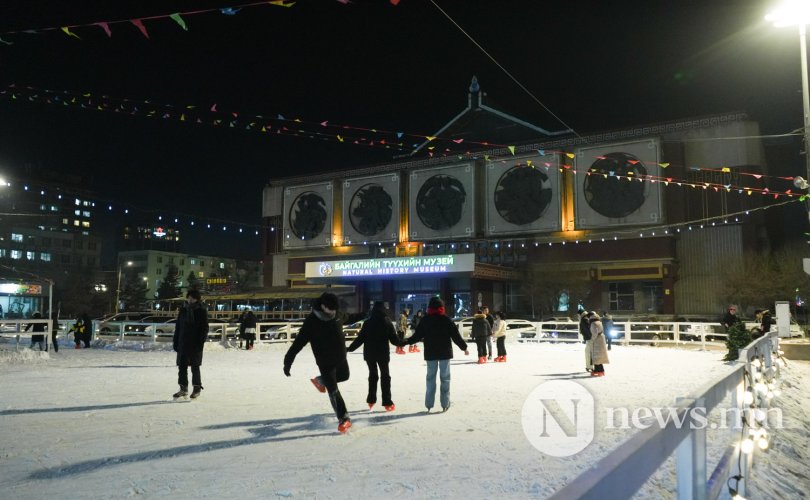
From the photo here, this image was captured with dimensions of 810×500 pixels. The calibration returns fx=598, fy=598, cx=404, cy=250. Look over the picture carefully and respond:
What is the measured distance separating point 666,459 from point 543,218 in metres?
42.6

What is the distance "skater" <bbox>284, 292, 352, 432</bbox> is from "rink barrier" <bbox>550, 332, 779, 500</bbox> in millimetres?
3953

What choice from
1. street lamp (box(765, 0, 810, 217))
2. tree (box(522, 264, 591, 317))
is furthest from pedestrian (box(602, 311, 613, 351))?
tree (box(522, 264, 591, 317))

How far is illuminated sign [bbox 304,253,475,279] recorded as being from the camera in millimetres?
40438

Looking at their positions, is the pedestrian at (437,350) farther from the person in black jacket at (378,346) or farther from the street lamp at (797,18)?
the street lamp at (797,18)

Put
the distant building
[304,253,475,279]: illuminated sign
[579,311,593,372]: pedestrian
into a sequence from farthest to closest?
[304,253,475,279]: illuminated sign, the distant building, [579,311,593,372]: pedestrian

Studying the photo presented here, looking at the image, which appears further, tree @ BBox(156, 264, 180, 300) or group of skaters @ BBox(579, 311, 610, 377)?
tree @ BBox(156, 264, 180, 300)

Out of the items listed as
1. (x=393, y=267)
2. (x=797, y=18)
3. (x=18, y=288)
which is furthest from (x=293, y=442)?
(x=18, y=288)

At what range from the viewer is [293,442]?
6324 mm

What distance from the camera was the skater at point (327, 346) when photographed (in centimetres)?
672

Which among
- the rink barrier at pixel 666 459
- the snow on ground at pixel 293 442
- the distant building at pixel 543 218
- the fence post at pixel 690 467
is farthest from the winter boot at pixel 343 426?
the distant building at pixel 543 218

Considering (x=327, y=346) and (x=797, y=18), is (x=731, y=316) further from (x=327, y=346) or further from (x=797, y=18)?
(x=327, y=346)

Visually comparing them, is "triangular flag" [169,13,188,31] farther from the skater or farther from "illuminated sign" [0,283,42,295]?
"illuminated sign" [0,283,42,295]

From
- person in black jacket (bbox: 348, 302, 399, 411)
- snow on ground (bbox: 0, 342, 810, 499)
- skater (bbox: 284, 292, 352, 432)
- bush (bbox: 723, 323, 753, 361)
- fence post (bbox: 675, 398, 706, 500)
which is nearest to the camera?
fence post (bbox: 675, 398, 706, 500)

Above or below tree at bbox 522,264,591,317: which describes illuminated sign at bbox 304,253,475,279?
above
